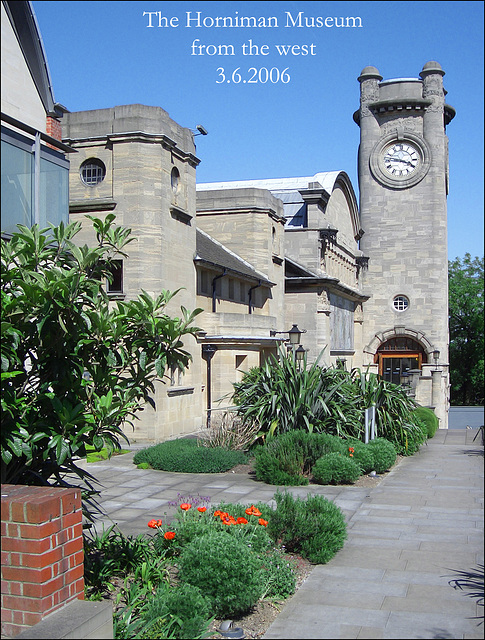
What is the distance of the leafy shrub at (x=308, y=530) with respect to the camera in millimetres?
8383

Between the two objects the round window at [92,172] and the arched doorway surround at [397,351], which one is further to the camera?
the arched doorway surround at [397,351]

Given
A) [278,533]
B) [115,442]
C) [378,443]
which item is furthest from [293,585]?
[378,443]

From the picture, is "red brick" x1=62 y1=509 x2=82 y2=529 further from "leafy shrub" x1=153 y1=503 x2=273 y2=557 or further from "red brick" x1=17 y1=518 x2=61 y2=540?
"leafy shrub" x1=153 y1=503 x2=273 y2=557

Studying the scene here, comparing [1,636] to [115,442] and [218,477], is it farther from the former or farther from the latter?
[218,477]

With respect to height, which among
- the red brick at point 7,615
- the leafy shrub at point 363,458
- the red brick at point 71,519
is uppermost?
the red brick at point 71,519

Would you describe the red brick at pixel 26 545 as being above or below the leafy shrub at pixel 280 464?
above

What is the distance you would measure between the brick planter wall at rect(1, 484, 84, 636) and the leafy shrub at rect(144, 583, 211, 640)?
1245mm

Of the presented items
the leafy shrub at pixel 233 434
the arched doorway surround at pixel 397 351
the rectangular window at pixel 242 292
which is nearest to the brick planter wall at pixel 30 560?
the leafy shrub at pixel 233 434

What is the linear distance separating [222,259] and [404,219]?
23.9m

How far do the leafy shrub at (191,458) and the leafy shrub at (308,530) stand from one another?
6.12 m

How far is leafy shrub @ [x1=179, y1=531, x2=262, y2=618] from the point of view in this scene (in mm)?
6332

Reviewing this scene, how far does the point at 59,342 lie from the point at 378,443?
11440 millimetres

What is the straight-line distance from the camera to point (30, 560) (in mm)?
4422

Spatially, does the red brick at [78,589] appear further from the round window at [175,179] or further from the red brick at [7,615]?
the round window at [175,179]
